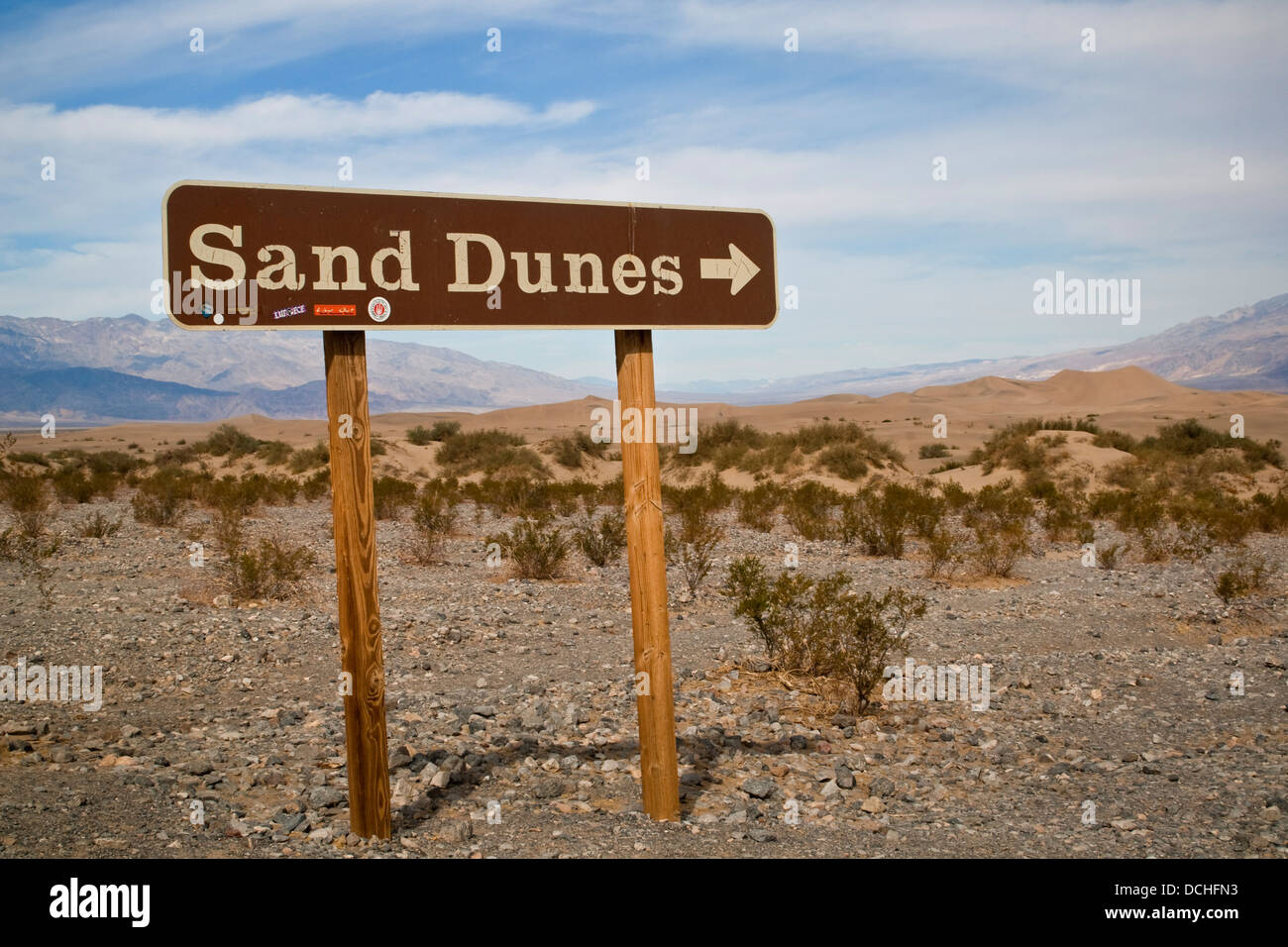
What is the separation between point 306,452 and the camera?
33875 millimetres

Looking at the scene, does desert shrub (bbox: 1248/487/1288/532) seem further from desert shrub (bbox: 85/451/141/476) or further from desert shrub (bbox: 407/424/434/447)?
desert shrub (bbox: 85/451/141/476)

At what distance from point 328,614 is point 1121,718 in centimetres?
730

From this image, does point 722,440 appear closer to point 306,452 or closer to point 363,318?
point 306,452

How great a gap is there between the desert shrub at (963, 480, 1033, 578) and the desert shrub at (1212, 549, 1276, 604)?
94.8 inches

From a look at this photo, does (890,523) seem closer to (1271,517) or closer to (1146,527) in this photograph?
(1146,527)

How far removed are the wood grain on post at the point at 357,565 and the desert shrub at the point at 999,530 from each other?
1013 cm

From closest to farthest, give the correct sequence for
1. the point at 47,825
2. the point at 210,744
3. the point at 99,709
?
the point at 47,825, the point at 210,744, the point at 99,709

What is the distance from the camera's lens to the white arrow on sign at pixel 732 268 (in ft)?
15.7

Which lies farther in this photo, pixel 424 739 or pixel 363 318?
pixel 424 739

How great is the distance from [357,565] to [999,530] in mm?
13266

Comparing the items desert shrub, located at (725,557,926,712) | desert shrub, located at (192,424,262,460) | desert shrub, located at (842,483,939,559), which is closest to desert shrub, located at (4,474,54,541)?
desert shrub, located at (725,557,926,712)

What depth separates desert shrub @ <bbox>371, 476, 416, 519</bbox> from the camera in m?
19.6

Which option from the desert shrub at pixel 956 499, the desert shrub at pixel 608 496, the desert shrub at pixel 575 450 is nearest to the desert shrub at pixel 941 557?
the desert shrub at pixel 956 499
